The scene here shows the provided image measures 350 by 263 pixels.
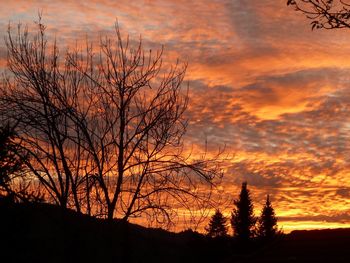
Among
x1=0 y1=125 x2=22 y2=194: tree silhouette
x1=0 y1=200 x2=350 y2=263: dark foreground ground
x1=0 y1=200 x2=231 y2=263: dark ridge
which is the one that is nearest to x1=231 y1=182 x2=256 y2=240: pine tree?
x1=0 y1=200 x2=231 y2=263: dark ridge

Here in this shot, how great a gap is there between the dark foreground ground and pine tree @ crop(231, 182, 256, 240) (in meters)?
20.6

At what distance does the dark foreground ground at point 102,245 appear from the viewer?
49.0 ft

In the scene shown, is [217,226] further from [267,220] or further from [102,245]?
[102,245]

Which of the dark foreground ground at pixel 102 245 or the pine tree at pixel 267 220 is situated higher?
the pine tree at pixel 267 220

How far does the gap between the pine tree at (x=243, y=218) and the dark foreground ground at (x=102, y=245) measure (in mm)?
20586

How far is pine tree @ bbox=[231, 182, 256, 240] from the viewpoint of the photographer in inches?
2874

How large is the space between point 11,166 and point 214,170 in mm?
9655

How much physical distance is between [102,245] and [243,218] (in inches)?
1226

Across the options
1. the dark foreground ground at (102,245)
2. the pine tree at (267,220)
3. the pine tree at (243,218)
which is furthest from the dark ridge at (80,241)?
the pine tree at (267,220)

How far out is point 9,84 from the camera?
82.0 feet

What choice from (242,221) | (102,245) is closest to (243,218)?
(242,221)

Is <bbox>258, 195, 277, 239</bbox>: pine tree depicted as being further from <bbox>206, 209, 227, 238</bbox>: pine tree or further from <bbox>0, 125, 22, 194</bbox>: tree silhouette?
<bbox>0, 125, 22, 194</bbox>: tree silhouette

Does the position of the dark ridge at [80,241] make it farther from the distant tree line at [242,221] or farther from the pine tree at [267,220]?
the pine tree at [267,220]

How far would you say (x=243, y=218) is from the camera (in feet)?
239
